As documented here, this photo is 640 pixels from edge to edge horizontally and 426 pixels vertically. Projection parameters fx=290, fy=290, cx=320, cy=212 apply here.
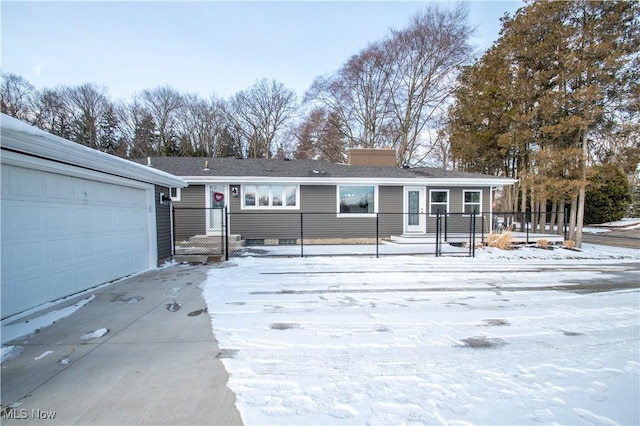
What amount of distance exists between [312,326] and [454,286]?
338cm

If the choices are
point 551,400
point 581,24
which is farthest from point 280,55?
point 551,400

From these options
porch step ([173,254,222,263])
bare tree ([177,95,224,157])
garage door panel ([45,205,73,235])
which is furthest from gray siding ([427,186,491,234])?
bare tree ([177,95,224,157])

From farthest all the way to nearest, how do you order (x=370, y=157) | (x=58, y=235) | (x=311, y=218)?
(x=370, y=157) < (x=311, y=218) < (x=58, y=235)

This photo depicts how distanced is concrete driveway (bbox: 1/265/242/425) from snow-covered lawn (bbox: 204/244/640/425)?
0.72ft

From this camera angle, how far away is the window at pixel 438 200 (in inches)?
496

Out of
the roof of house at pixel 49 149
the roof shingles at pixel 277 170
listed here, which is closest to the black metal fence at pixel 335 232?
the roof shingles at pixel 277 170

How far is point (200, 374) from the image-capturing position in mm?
2570

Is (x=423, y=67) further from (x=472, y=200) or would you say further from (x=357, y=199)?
(x=357, y=199)

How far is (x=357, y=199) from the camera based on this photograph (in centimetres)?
1233

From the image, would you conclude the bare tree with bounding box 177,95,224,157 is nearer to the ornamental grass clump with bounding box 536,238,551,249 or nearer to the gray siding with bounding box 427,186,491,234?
the gray siding with bounding box 427,186,491,234

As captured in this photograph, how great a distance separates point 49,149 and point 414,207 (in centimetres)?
1170

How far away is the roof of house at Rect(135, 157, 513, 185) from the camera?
11.5 m

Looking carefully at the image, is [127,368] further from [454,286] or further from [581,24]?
[581,24]

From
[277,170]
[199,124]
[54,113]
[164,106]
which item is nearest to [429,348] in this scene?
[277,170]
